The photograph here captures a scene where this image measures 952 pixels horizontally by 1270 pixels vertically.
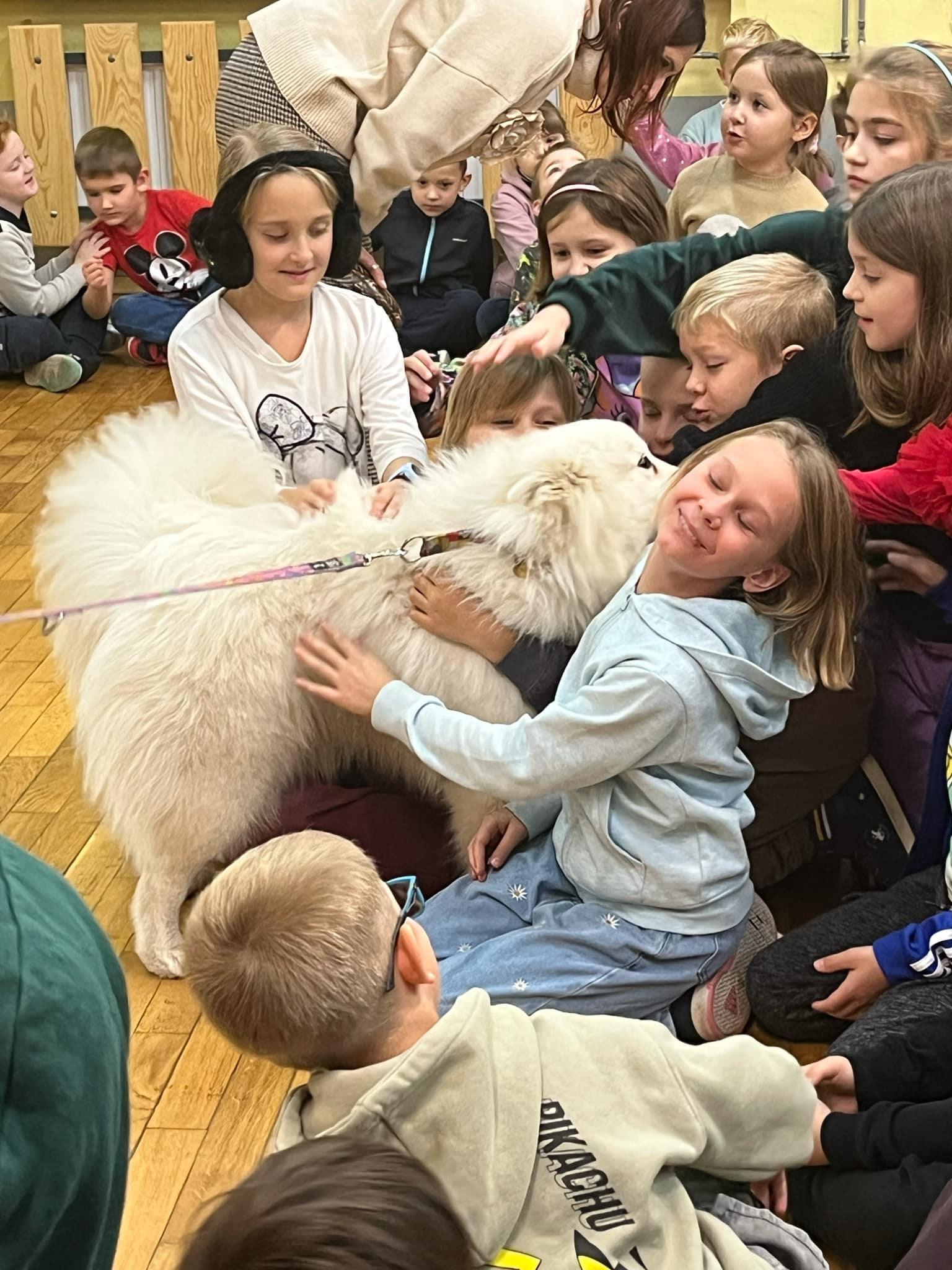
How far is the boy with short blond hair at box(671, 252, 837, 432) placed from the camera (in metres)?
2.17

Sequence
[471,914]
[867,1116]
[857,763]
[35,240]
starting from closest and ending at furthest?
[867,1116] → [471,914] → [857,763] → [35,240]

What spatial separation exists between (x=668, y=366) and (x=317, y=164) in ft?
2.35

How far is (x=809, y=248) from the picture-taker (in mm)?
2385

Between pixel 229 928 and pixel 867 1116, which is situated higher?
pixel 229 928

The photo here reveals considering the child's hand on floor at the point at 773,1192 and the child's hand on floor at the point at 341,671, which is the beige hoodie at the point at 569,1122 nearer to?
the child's hand on floor at the point at 773,1192

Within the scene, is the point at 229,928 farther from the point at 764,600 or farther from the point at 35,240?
the point at 35,240

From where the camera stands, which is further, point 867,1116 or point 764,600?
point 764,600

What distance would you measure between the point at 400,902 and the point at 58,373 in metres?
3.85

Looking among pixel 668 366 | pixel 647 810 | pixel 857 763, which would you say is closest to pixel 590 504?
pixel 647 810

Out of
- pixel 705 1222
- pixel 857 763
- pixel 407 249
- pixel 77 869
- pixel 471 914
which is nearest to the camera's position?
pixel 705 1222

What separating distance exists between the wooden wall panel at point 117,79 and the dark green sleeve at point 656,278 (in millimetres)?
3480

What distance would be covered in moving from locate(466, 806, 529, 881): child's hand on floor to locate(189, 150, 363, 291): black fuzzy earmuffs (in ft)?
3.60

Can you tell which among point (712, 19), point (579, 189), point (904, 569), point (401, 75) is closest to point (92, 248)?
point (712, 19)

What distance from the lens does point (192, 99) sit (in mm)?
5289
